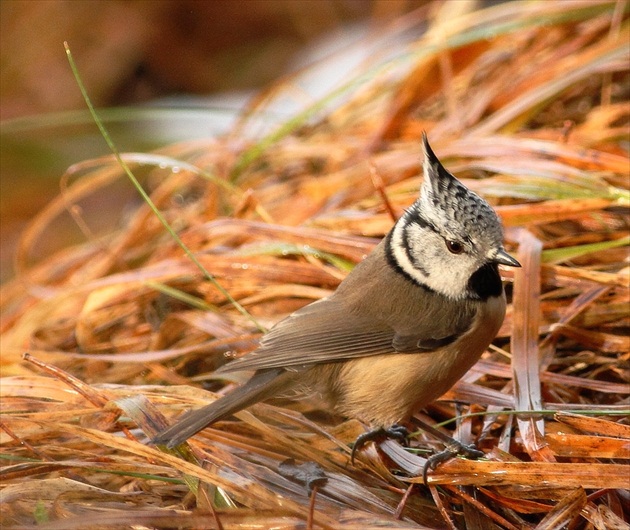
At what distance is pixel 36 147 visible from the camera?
593cm

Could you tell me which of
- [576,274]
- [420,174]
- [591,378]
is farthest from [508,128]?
[591,378]

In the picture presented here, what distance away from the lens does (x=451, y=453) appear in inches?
93.7

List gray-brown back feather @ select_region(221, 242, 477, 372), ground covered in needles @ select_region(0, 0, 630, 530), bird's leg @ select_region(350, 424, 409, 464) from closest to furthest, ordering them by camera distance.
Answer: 1. ground covered in needles @ select_region(0, 0, 630, 530)
2. bird's leg @ select_region(350, 424, 409, 464)
3. gray-brown back feather @ select_region(221, 242, 477, 372)

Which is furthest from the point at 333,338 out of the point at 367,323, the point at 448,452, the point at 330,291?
the point at 448,452

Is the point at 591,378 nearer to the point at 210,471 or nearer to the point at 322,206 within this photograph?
the point at 210,471

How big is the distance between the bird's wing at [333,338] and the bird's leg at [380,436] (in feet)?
0.84

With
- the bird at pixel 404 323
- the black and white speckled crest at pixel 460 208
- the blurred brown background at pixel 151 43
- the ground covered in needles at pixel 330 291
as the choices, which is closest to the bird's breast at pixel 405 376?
the bird at pixel 404 323

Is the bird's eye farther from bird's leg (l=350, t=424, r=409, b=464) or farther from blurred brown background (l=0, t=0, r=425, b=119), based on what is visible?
blurred brown background (l=0, t=0, r=425, b=119)

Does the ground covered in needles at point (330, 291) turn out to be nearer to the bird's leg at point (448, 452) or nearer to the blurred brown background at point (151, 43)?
A: the bird's leg at point (448, 452)

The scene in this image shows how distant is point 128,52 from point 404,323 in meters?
5.47

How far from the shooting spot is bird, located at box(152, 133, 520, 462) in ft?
8.70

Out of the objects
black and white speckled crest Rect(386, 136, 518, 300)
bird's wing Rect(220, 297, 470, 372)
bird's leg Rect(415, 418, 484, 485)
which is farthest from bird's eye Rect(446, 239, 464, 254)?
bird's leg Rect(415, 418, 484, 485)

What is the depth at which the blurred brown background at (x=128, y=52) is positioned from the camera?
678cm

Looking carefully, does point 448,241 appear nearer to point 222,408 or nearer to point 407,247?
point 407,247
